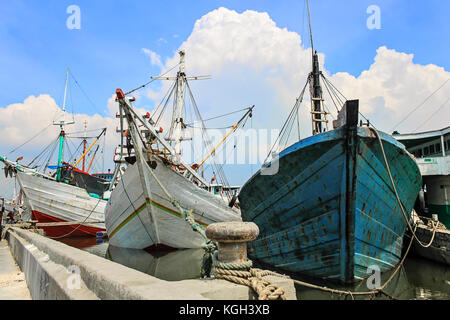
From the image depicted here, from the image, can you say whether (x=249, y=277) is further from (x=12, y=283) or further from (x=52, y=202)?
(x=52, y=202)

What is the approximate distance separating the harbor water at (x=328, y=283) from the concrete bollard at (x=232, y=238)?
4.70 meters

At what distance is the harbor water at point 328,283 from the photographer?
7.16 m

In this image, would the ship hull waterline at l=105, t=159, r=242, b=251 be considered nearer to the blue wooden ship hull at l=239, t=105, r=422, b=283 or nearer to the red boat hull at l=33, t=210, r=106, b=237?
the blue wooden ship hull at l=239, t=105, r=422, b=283

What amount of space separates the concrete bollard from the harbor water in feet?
15.4

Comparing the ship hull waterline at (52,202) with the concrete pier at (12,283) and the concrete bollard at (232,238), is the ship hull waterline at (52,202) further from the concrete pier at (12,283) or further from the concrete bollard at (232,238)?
the concrete bollard at (232,238)

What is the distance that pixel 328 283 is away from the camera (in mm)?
7449

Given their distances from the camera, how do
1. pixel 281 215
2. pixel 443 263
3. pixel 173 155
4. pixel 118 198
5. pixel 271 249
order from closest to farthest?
pixel 281 215, pixel 271 249, pixel 443 263, pixel 173 155, pixel 118 198

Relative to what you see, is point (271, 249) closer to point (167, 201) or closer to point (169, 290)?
point (167, 201)

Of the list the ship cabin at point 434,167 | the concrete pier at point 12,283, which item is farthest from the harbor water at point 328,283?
the concrete pier at point 12,283

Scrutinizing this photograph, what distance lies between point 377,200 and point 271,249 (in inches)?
141

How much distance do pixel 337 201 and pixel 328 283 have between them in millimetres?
2357

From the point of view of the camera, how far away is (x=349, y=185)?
670 centimetres
